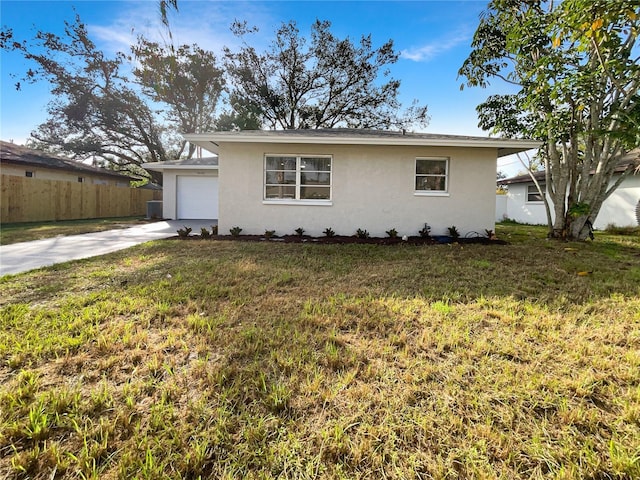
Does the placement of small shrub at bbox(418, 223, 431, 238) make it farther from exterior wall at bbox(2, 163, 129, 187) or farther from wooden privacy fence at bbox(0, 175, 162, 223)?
exterior wall at bbox(2, 163, 129, 187)

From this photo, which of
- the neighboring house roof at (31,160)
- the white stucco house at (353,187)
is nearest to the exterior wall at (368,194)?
the white stucco house at (353,187)

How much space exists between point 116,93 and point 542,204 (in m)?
28.5

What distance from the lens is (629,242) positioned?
8539mm

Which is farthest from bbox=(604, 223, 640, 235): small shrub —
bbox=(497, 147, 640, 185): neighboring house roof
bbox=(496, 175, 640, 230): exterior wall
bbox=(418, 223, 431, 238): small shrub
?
bbox=(418, 223, 431, 238): small shrub

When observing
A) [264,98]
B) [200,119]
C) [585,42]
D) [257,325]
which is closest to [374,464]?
[257,325]

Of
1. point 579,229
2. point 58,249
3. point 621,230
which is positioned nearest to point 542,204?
point 621,230

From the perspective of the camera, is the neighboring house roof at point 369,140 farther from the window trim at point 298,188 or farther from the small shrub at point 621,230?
the small shrub at point 621,230

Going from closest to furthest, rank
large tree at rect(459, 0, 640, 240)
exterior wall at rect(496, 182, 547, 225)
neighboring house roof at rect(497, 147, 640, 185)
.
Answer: large tree at rect(459, 0, 640, 240)
neighboring house roof at rect(497, 147, 640, 185)
exterior wall at rect(496, 182, 547, 225)

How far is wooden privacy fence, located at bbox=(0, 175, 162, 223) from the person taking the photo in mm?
11633

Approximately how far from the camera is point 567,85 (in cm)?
619

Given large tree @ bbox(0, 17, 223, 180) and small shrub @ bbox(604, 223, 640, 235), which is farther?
large tree @ bbox(0, 17, 223, 180)

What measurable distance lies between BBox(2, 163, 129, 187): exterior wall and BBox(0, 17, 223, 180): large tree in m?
4.53

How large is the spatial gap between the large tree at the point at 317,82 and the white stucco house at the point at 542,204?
7812 mm

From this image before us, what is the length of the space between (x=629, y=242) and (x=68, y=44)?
30684 millimetres
